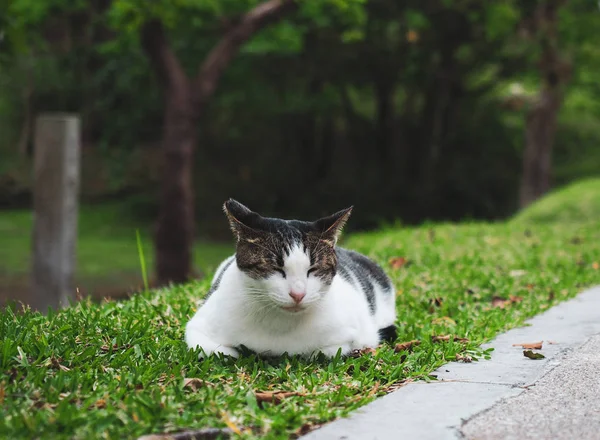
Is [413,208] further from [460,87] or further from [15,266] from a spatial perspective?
[15,266]

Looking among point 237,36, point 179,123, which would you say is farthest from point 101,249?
point 237,36

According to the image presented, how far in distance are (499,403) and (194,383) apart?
4.15 feet

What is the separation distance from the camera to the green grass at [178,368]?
307 centimetres

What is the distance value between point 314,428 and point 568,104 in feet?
66.0

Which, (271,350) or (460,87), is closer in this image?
(271,350)

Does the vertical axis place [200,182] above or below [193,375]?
below

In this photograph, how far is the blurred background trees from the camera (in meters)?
16.8

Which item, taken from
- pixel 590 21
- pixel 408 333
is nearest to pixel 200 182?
pixel 590 21

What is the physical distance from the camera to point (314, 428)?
3.14 m

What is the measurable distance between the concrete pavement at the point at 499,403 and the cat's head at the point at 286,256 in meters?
0.60

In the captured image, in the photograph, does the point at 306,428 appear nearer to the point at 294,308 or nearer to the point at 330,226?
the point at 294,308

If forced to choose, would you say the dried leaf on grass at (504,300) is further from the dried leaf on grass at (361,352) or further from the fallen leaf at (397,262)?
the dried leaf on grass at (361,352)

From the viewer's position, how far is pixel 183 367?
3.84m

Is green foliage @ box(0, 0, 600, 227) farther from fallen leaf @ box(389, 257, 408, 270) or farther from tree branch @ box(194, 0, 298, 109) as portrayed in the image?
fallen leaf @ box(389, 257, 408, 270)
